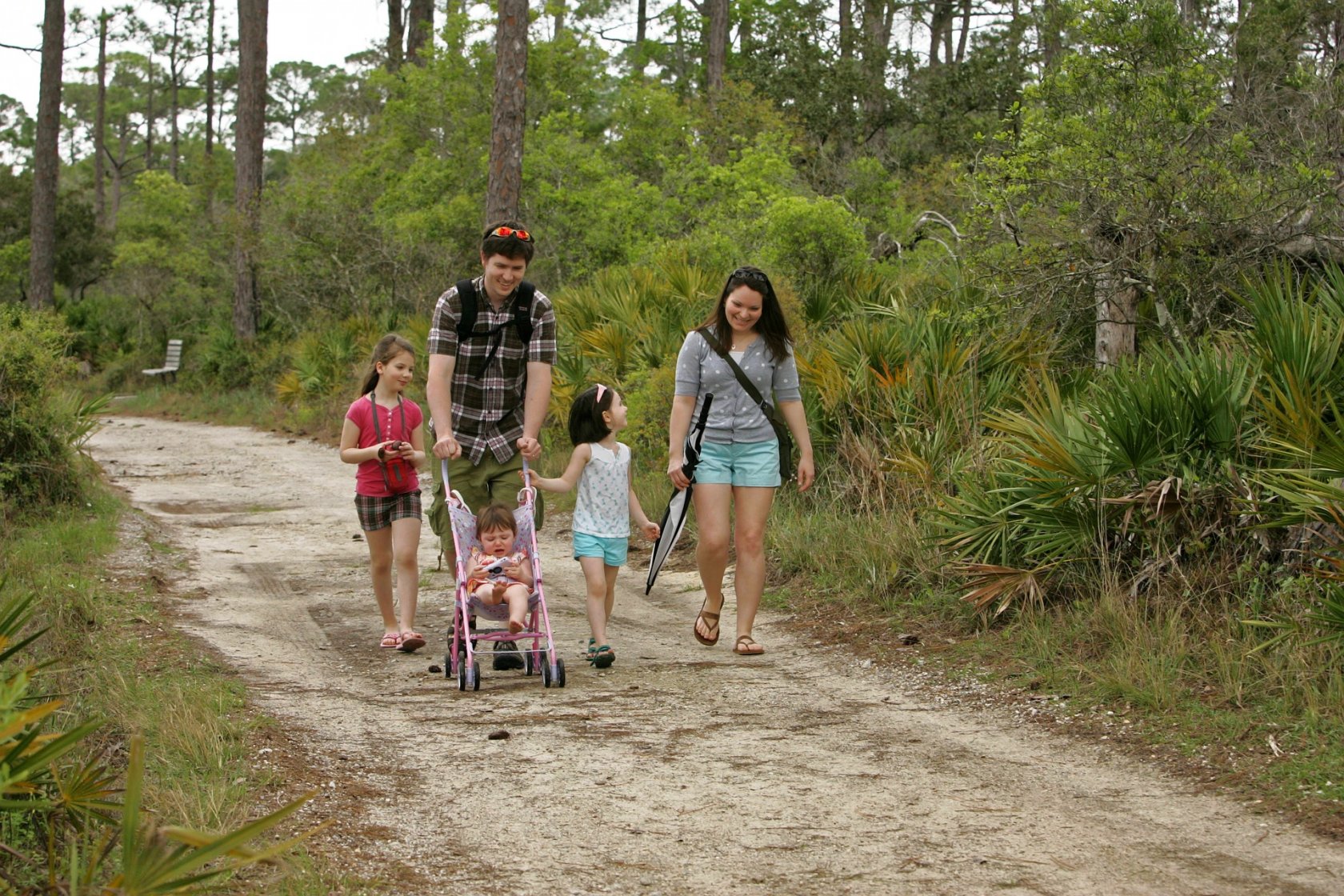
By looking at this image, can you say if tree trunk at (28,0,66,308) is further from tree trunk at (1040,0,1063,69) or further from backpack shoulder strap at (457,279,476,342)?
backpack shoulder strap at (457,279,476,342)

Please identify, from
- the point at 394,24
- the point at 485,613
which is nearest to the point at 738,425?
the point at 485,613

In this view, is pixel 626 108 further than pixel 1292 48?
Yes

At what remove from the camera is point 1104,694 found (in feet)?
19.9

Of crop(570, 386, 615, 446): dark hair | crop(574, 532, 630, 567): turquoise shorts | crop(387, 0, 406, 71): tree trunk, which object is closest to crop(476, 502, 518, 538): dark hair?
crop(574, 532, 630, 567): turquoise shorts

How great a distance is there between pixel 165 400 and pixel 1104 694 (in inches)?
958

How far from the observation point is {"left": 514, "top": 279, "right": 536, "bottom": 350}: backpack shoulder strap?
6762 millimetres

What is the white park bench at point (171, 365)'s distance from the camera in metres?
29.6

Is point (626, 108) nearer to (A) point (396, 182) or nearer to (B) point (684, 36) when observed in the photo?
(A) point (396, 182)

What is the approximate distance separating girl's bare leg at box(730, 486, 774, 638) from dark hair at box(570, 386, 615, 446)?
0.78m

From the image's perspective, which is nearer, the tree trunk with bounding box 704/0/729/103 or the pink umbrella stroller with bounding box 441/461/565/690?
the pink umbrella stroller with bounding box 441/461/565/690

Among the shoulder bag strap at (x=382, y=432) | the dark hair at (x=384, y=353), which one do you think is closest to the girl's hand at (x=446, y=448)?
the shoulder bag strap at (x=382, y=432)

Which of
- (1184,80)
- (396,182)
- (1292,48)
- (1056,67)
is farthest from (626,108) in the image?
(1184,80)

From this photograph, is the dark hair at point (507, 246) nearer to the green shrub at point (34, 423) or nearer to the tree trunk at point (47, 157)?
the green shrub at point (34, 423)

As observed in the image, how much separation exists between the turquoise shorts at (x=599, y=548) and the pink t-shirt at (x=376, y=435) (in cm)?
89
